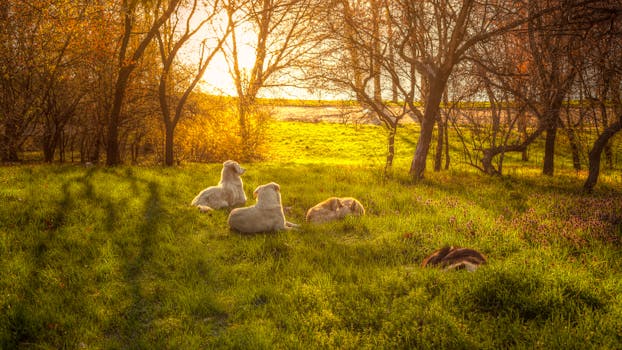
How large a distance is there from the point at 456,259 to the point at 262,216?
378cm

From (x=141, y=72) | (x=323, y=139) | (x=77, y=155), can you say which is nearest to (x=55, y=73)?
(x=141, y=72)

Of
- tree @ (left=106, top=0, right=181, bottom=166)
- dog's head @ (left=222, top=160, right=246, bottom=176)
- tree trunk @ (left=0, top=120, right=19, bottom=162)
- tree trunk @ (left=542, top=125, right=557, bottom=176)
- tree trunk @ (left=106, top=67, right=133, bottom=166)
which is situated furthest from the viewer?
tree trunk @ (left=542, top=125, right=557, bottom=176)

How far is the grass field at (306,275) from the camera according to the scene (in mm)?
4203

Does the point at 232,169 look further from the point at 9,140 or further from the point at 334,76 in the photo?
the point at 9,140

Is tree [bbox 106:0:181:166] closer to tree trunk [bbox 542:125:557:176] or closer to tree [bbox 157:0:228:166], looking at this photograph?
tree [bbox 157:0:228:166]

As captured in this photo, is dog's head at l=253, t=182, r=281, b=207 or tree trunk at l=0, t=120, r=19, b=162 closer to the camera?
dog's head at l=253, t=182, r=281, b=207

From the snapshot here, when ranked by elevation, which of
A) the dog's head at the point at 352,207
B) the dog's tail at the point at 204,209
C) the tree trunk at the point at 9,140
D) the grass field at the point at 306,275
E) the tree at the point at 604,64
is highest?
the tree at the point at 604,64

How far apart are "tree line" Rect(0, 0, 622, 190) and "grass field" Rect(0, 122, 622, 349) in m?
4.72

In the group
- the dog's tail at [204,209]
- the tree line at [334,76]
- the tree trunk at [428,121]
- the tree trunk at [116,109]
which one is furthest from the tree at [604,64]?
the tree trunk at [116,109]

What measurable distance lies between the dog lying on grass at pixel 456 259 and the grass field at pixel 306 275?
9.4 inches

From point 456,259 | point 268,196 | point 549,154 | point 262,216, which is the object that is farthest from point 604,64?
point 262,216

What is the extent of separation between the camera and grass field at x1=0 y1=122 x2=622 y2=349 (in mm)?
4203

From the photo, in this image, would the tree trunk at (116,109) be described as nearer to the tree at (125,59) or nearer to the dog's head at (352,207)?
the tree at (125,59)

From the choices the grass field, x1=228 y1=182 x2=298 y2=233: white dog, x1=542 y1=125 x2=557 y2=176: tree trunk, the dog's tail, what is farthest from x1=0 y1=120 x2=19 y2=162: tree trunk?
x1=542 y1=125 x2=557 y2=176: tree trunk
